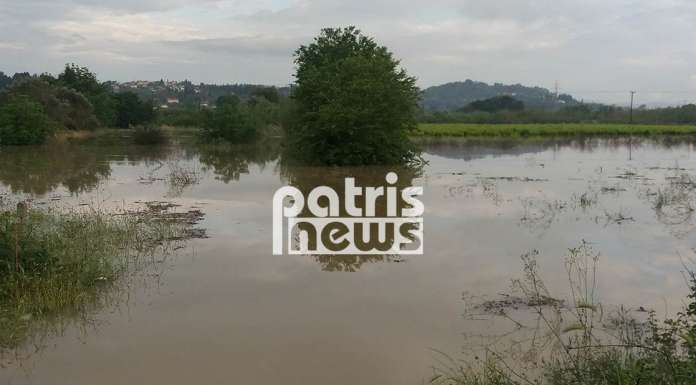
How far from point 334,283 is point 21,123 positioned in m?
31.0

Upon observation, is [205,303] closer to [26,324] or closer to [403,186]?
[26,324]

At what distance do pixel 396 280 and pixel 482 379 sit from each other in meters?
3.33

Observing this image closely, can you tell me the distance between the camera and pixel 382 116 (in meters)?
22.1

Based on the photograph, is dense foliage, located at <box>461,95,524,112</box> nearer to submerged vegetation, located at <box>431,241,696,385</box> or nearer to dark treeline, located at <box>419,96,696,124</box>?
dark treeline, located at <box>419,96,696,124</box>

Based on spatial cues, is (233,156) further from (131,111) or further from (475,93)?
(475,93)

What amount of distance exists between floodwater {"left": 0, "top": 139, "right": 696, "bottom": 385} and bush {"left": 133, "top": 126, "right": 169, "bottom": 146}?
1886cm

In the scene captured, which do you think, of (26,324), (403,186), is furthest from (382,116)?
(26,324)

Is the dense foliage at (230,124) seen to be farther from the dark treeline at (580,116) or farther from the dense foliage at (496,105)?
the dense foliage at (496,105)

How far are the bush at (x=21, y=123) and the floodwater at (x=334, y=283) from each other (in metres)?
16.2

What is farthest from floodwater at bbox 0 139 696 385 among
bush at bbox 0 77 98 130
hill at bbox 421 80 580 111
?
hill at bbox 421 80 580 111

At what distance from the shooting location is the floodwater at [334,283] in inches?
217

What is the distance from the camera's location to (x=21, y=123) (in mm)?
32812

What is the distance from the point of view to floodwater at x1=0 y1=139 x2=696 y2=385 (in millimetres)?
5508

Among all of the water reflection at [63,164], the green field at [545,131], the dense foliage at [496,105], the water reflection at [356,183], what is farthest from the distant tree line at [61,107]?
the dense foliage at [496,105]
